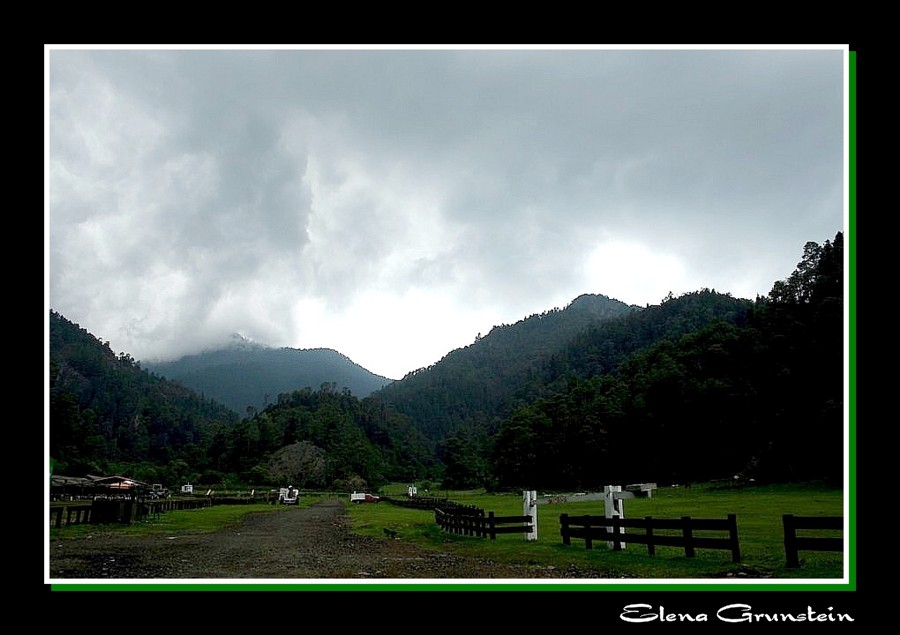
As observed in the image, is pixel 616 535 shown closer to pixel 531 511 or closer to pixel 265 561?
pixel 531 511

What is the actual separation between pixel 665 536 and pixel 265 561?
758 centimetres

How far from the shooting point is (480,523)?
18.8 meters

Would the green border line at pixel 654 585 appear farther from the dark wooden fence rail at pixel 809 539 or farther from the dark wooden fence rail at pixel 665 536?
the dark wooden fence rail at pixel 665 536

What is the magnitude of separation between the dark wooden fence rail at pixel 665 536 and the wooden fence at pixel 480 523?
6.43 feet

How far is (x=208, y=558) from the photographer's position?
43.3 ft

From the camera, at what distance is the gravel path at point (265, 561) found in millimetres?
10430
